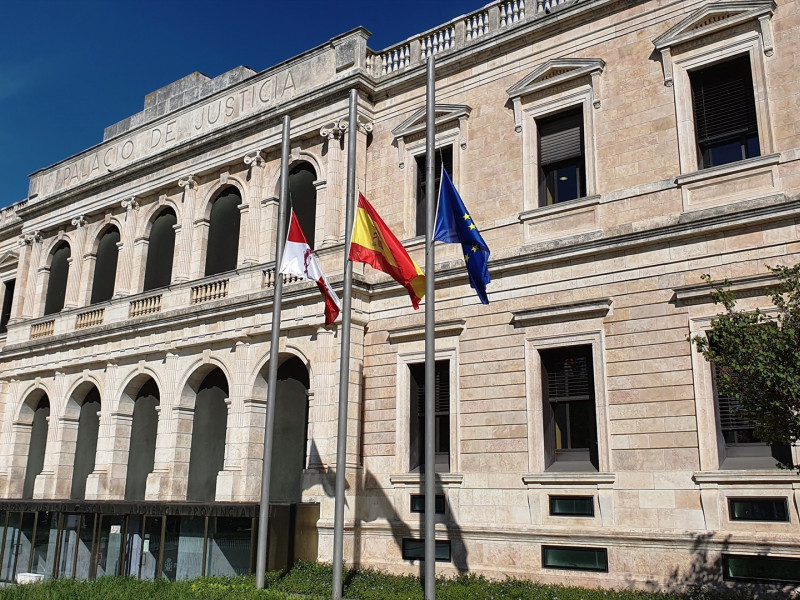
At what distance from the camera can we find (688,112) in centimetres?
1664

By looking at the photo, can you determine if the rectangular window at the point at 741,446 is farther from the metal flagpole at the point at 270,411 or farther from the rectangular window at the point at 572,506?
the metal flagpole at the point at 270,411

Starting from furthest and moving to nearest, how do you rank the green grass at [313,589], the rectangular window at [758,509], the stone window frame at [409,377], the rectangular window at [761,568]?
1. the stone window frame at [409,377]
2. the rectangular window at [758,509]
3. the rectangular window at [761,568]
4. the green grass at [313,589]

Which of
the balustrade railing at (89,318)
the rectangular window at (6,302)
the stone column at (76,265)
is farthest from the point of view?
the rectangular window at (6,302)

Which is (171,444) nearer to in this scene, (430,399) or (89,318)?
(89,318)

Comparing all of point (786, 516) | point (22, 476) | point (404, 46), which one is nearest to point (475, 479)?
point (786, 516)

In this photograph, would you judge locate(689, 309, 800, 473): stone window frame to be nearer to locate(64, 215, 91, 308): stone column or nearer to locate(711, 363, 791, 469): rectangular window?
locate(711, 363, 791, 469): rectangular window

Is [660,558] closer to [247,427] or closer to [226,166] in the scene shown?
[247,427]

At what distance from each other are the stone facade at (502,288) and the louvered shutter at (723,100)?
11.7 inches

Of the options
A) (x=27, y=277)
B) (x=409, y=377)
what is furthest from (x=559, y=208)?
(x=27, y=277)

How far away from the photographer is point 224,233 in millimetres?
24828

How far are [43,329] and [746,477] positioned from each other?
24.7 meters

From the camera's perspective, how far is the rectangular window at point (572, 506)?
16.1m

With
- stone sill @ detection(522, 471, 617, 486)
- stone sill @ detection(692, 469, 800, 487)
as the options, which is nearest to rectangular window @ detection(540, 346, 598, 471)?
stone sill @ detection(522, 471, 617, 486)

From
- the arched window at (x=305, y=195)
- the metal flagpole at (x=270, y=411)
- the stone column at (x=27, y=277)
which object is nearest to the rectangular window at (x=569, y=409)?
the metal flagpole at (x=270, y=411)
